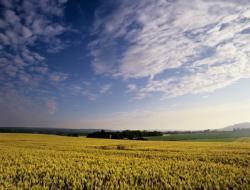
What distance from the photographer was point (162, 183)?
948cm

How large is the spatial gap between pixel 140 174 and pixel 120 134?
8478 centimetres

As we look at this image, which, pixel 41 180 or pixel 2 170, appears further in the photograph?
pixel 2 170

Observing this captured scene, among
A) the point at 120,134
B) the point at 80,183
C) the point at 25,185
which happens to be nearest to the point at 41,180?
the point at 25,185

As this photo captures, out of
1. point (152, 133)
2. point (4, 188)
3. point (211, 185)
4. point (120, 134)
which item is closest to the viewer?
point (4, 188)

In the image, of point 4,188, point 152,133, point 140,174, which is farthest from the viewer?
point 152,133

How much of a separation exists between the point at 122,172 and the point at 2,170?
6196 mm

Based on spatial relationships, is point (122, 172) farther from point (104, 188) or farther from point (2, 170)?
point (2, 170)

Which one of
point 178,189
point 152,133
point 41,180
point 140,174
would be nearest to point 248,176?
point 178,189

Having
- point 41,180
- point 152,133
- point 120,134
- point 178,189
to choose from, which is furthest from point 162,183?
point 152,133

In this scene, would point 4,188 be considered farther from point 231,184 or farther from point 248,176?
point 248,176

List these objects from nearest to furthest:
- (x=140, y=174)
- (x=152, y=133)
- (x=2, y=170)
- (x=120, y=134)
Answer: (x=140, y=174)
(x=2, y=170)
(x=120, y=134)
(x=152, y=133)

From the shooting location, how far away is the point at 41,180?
10.0m

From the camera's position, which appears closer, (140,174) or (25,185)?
(25,185)

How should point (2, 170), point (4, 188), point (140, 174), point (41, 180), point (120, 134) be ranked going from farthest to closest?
point (120, 134)
point (2, 170)
point (140, 174)
point (41, 180)
point (4, 188)
